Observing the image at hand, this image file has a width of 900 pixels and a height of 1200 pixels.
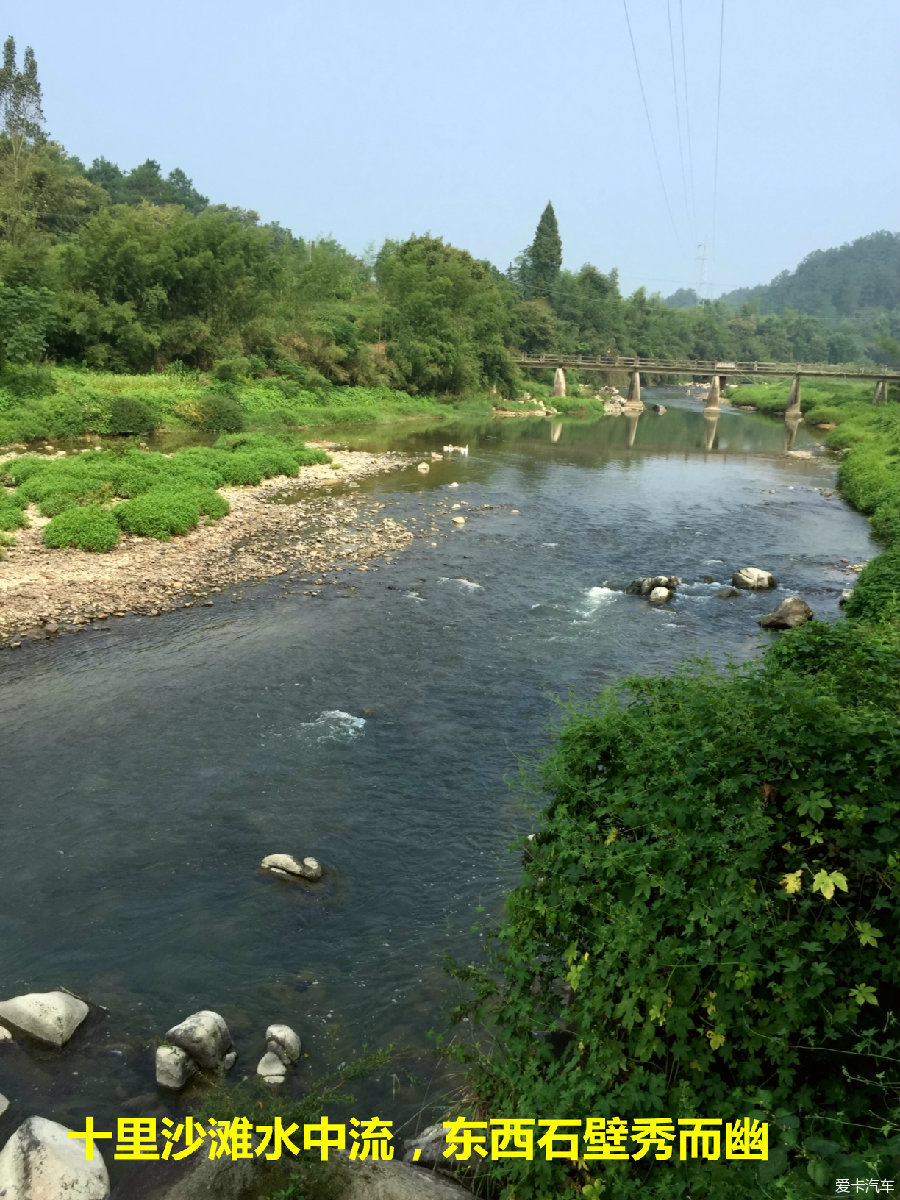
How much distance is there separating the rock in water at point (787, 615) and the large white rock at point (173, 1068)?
13.3 metres

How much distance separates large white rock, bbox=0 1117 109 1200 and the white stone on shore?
116cm

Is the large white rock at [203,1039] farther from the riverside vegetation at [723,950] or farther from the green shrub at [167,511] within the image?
the green shrub at [167,511]

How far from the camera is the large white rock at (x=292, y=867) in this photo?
824 centimetres

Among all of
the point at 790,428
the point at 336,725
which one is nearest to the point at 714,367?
the point at 790,428

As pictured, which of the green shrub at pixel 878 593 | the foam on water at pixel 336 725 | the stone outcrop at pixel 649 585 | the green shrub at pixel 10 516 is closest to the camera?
the foam on water at pixel 336 725

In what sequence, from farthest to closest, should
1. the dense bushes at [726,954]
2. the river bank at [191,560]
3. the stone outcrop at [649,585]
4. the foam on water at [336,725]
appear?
the stone outcrop at [649,585] < the river bank at [191,560] < the foam on water at [336,725] < the dense bushes at [726,954]

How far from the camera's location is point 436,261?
67.6m

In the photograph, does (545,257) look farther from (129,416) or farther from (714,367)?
(129,416)

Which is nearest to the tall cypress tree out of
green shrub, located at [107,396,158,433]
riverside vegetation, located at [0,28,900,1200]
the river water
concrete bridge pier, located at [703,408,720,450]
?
concrete bridge pier, located at [703,408,720,450]

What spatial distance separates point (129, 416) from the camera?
31.7 meters

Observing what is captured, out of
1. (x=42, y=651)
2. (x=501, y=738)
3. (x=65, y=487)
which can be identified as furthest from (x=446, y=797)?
(x=65, y=487)

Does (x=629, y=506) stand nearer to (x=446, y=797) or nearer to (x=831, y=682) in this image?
(x=446, y=797)

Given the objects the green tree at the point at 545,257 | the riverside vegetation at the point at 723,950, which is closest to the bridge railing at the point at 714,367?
the green tree at the point at 545,257

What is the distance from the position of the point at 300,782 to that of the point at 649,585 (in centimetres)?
1099
